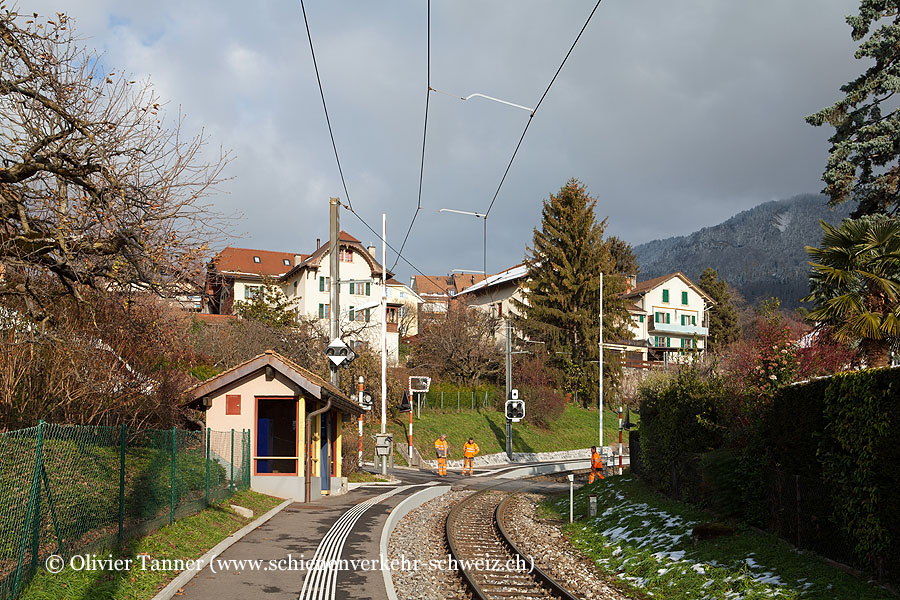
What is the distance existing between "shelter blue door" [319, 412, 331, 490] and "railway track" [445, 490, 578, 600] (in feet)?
12.9

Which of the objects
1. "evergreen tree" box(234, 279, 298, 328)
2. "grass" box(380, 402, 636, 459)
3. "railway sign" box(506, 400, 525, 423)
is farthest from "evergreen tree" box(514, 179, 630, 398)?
"railway sign" box(506, 400, 525, 423)

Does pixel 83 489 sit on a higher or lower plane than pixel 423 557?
higher

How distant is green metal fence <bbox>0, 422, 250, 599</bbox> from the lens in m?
7.92

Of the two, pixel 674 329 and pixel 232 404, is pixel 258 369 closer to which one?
pixel 232 404

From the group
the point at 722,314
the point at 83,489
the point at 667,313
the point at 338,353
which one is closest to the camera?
the point at 83,489

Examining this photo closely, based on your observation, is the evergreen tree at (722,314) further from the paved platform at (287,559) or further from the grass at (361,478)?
the paved platform at (287,559)

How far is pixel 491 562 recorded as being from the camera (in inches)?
569

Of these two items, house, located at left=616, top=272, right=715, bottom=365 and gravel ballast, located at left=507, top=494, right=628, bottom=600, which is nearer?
gravel ballast, located at left=507, top=494, right=628, bottom=600

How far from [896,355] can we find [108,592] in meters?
15.5

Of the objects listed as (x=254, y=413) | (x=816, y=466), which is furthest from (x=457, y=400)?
(x=816, y=466)

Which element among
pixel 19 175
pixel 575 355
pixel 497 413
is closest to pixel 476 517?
pixel 19 175

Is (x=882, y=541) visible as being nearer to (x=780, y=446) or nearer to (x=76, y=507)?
(x=780, y=446)

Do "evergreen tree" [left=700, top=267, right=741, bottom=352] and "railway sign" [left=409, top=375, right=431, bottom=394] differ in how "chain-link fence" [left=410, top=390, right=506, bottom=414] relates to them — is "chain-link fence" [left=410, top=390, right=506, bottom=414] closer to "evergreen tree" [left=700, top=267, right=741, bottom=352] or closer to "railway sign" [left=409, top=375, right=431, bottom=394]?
"railway sign" [left=409, top=375, right=431, bottom=394]

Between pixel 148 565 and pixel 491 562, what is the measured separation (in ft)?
21.5
